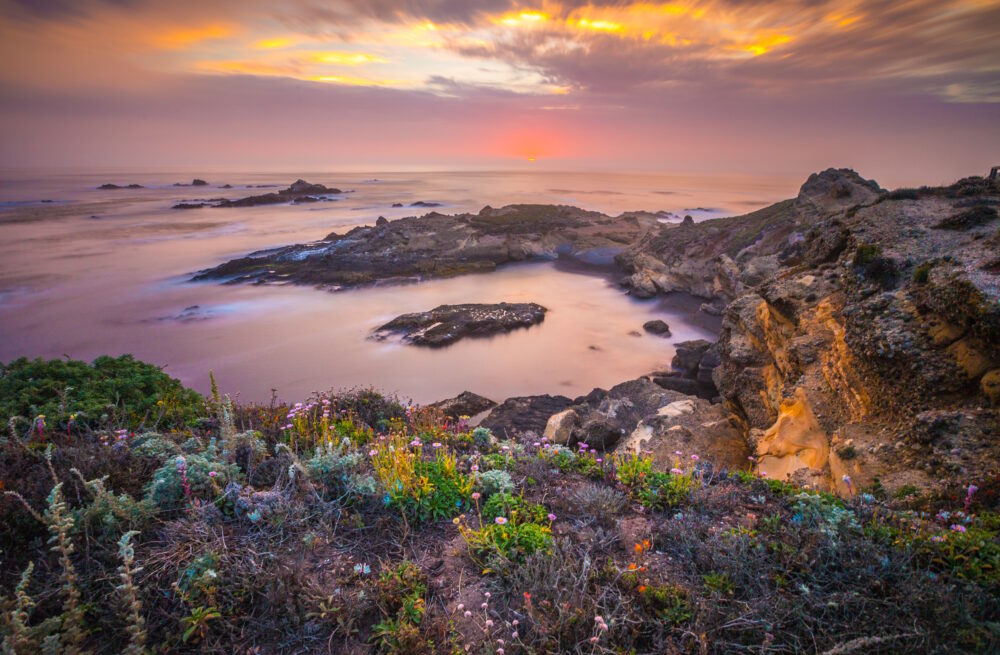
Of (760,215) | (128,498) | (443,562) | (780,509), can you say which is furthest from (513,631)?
(760,215)

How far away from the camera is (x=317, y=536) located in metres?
3.36

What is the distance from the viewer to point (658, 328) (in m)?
18.5

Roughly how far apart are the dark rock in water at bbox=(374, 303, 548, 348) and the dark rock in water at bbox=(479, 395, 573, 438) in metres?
5.66

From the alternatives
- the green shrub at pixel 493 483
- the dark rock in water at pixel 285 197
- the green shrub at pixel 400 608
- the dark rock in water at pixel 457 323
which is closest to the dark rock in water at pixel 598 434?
the green shrub at pixel 493 483

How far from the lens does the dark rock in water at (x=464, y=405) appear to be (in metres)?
11.8

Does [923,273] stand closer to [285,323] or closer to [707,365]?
[707,365]

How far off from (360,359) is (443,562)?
44.7 feet

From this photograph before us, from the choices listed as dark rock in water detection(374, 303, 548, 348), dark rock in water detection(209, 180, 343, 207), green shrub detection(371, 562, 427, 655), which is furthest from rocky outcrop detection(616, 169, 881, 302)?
dark rock in water detection(209, 180, 343, 207)

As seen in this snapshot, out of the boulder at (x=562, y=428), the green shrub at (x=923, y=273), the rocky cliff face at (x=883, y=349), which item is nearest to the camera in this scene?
the rocky cliff face at (x=883, y=349)

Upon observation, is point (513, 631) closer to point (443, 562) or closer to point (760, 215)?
point (443, 562)

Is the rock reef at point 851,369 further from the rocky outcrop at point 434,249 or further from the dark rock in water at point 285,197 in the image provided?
the dark rock in water at point 285,197

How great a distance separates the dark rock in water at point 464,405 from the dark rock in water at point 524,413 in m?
0.48

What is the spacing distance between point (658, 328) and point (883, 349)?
13.2 m

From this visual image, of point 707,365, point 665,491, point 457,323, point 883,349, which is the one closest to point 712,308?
point 707,365
